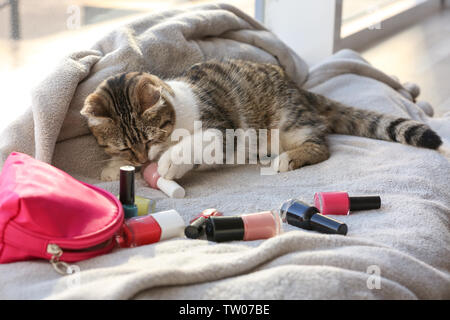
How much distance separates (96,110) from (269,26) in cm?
199

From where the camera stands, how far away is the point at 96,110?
5.76 ft

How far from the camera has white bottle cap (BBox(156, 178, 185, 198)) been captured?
5.71ft

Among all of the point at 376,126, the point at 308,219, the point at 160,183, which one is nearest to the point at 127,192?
the point at 160,183

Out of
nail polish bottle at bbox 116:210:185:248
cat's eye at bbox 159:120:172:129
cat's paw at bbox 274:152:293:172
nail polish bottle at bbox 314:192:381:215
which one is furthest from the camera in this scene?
cat's paw at bbox 274:152:293:172

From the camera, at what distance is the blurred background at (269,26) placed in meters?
2.15

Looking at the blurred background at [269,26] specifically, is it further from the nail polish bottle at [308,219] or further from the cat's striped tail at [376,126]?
the nail polish bottle at [308,219]

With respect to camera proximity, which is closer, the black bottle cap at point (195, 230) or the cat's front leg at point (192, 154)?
the black bottle cap at point (195, 230)

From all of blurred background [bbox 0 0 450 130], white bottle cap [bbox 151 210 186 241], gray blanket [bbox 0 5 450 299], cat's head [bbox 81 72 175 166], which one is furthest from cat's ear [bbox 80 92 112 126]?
white bottle cap [bbox 151 210 186 241]

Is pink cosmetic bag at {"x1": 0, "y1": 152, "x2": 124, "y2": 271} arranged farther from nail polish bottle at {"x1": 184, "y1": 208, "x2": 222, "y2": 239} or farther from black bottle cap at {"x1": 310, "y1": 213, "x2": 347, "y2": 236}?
black bottle cap at {"x1": 310, "y1": 213, "x2": 347, "y2": 236}

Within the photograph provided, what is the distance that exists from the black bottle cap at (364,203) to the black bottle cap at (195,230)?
1.49ft

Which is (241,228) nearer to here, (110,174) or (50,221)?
(50,221)

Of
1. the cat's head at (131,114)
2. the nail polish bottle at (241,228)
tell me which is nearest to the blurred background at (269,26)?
the cat's head at (131,114)

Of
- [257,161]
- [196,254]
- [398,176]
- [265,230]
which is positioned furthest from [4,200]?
[398,176]

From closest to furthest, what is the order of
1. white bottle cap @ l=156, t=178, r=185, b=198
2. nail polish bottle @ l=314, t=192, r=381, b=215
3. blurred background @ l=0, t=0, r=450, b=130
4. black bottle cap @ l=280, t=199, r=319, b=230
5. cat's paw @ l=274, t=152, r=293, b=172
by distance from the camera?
1. black bottle cap @ l=280, t=199, r=319, b=230
2. nail polish bottle @ l=314, t=192, r=381, b=215
3. white bottle cap @ l=156, t=178, r=185, b=198
4. cat's paw @ l=274, t=152, r=293, b=172
5. blurred background @ l=0, t=0, r=450, b=130
